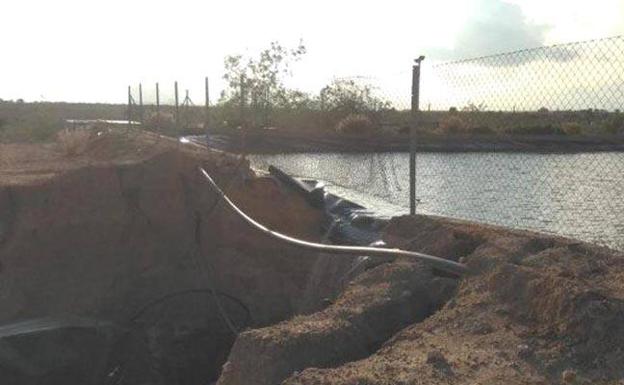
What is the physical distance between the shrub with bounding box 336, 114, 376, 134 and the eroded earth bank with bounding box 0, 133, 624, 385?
13.3ft

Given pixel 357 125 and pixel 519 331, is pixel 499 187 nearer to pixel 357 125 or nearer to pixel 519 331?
pixel 357 125

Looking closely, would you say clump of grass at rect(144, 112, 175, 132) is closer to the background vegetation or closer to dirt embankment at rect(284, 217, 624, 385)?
the background vegetation

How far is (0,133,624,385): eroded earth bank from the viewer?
444cm

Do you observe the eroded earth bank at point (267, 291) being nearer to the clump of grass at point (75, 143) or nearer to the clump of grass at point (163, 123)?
the clump of grass at point (75, 143)

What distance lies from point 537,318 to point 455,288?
126 centimetres

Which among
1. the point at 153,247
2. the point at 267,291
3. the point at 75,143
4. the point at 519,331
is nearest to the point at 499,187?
the point at 267,291

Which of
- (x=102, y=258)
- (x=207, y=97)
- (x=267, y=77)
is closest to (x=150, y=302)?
(x=102, y=258)

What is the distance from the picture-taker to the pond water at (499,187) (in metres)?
10.5

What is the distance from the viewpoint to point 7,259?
38.8 feet

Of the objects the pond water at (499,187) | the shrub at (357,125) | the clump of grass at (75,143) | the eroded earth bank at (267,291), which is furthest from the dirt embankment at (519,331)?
the clump of grass at (75,143)

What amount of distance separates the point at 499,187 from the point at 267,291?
184 inches

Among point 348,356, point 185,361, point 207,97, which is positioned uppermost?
point 207,97

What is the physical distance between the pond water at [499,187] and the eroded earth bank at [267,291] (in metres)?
1.60

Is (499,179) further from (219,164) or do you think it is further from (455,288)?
(455,288)
